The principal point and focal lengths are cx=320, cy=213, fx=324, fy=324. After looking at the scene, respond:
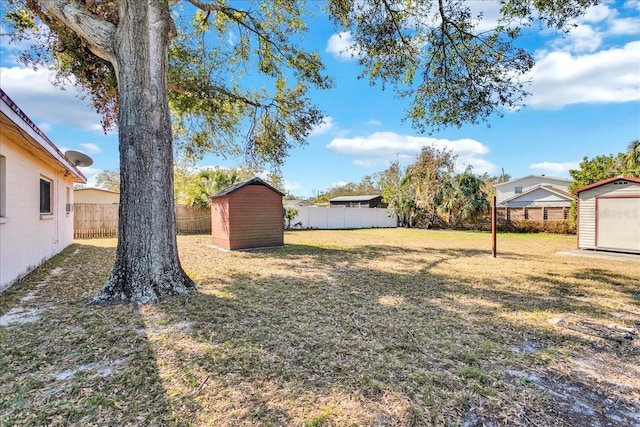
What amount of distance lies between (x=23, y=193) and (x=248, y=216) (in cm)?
573

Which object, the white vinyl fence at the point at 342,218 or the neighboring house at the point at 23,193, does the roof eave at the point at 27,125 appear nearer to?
the neighboring house at the point at 23,193

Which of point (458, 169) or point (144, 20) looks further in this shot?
point (458, 169)

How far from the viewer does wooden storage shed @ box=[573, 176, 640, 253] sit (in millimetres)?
9602

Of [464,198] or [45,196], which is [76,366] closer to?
[45,196]

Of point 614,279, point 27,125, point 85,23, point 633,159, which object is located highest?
point 633,159

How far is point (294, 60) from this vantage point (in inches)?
310

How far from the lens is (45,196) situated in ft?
26.8

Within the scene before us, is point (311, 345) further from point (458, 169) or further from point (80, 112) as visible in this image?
point (458, 169)

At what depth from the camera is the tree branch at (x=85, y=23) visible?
4.56 meters

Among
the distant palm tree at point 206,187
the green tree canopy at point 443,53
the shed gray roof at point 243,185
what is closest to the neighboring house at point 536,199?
the green tree canopy at point 443,53

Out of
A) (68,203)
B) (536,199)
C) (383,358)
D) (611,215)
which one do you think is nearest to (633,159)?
(536,199)

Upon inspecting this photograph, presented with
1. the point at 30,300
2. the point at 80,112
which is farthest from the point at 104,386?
the point at 80,112

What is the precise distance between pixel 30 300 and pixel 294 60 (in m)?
6.86

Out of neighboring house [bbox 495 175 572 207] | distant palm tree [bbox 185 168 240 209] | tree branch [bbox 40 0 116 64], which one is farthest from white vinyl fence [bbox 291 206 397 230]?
tree branch [bbox 40 0 116 64]
